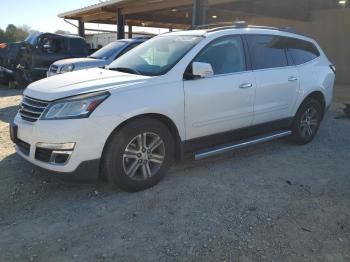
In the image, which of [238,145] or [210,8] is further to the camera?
[210,8]

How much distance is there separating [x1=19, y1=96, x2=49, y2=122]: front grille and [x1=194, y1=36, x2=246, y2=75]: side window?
5.95ft

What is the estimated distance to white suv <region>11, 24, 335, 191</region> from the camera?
3.72m

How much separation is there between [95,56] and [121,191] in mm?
6855

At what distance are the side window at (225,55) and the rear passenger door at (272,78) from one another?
0.21 m

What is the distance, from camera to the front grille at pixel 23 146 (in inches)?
155

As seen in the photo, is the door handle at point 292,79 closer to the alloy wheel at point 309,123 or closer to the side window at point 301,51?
the side window at point 301,51

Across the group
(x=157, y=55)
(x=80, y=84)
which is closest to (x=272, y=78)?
(x=157, y=55)

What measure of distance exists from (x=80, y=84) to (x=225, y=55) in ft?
6.22

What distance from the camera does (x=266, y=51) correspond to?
17.4 feet

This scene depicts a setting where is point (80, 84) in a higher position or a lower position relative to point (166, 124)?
higher

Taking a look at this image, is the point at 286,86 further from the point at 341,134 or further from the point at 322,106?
the point at 341,134

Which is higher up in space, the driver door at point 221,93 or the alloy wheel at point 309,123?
the driver door at point 221,93

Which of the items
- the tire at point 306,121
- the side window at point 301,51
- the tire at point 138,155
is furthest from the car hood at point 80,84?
the tire at point 306,121

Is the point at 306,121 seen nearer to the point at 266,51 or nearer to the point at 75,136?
the point at 266,51
